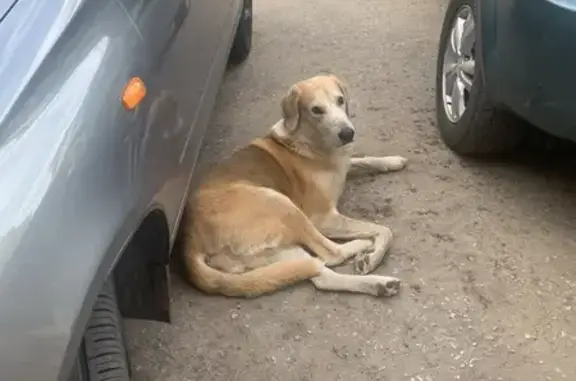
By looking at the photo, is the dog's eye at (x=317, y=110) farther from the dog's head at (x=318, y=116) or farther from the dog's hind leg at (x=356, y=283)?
the dog's hind leg at (x=356, y=283)

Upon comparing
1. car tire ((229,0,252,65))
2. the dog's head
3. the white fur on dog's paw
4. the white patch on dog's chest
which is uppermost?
→ the dog's head

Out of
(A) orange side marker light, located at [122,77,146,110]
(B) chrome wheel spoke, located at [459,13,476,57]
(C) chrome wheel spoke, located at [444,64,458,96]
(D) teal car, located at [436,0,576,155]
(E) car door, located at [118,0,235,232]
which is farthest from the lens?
(C) chrome wheel spoke, located at [444,64,458,96]

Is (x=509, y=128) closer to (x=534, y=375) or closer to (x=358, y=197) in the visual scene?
(x=358, y=197)

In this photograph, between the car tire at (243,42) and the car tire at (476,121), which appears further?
the car tire at (243,42)

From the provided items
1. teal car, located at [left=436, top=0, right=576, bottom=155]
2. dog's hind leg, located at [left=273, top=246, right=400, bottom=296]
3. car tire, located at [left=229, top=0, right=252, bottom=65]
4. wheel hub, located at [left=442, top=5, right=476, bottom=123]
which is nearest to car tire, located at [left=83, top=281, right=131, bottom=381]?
dog's hind leg, located at [left=273, top=246, right=400, bottom=296]

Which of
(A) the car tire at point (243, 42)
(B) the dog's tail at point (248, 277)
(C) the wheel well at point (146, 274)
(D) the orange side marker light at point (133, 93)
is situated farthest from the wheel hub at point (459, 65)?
(D) the orange side marker light at point (133, 93)

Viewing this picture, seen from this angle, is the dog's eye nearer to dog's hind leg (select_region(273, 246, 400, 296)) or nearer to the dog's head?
the dog's head

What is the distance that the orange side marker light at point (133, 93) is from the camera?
2107 millimetres

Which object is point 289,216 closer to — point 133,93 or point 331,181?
point 331,181

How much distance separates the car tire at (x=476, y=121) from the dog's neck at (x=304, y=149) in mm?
565

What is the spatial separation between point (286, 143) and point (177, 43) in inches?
44.4

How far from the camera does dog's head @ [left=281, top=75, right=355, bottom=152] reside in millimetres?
3549

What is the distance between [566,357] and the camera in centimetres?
294

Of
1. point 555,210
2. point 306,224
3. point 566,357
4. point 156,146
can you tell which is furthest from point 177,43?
point 555,210
